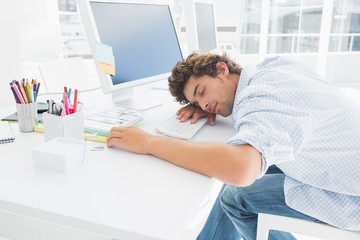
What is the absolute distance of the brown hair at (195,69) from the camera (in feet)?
3.74

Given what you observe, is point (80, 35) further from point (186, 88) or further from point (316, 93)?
point (316, 93)

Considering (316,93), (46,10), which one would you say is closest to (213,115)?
(316,93)

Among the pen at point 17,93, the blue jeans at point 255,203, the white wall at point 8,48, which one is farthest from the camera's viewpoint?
the white wall at point 8,48

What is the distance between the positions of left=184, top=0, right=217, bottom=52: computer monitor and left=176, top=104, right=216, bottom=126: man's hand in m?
0.59

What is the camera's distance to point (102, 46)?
3.37 ft

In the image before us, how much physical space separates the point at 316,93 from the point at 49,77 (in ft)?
4.78

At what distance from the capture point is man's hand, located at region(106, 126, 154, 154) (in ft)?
2.78

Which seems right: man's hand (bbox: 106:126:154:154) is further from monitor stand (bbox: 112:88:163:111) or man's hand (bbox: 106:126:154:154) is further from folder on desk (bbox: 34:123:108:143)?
monitor stand (bbox: 112:88:163:111)

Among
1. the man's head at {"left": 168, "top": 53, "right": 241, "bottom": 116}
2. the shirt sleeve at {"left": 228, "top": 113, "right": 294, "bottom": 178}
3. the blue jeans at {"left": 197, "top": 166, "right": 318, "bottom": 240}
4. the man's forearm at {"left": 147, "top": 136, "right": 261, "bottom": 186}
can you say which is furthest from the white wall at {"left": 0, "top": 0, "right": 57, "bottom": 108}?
the shirt sleeve at {"left": 228, "top": 113, "right": 294, "bottom": 178}

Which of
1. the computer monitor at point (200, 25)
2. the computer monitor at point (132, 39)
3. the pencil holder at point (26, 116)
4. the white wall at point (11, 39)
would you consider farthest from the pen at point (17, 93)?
the white wall at point (11, 39)

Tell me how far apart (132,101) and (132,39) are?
28cm

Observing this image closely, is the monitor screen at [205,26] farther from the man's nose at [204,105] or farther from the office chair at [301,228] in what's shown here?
the office chair at [301,228]

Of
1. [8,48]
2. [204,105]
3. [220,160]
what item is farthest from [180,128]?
[8,48]

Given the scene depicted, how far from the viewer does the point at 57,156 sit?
0.73m
